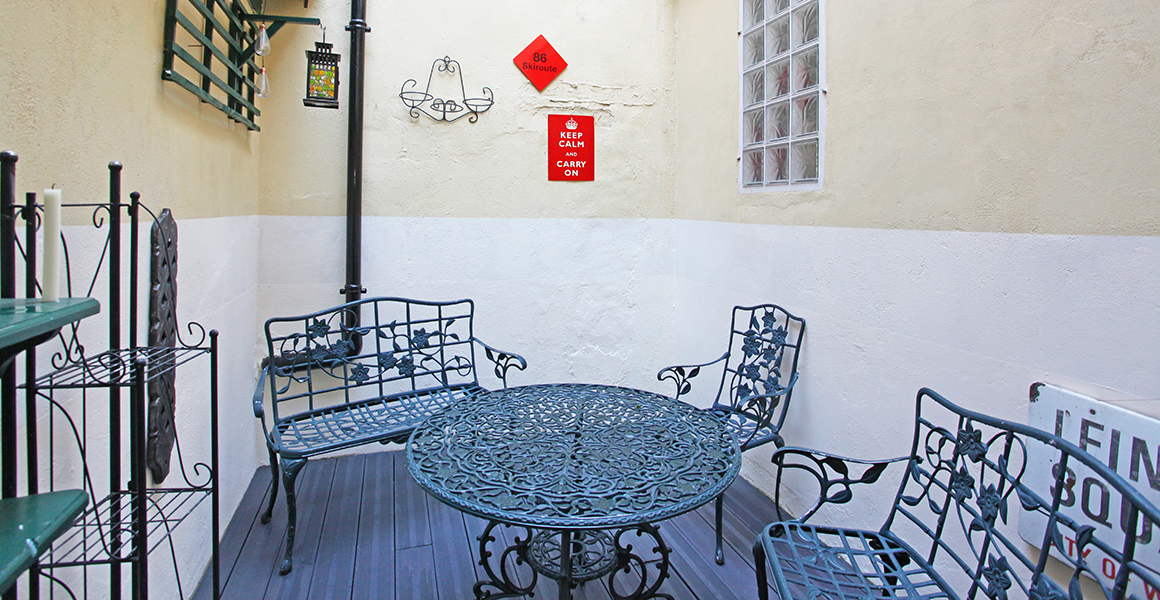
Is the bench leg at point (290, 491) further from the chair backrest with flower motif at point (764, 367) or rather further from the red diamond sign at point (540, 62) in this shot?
the red diamond sign at point (540, 62)

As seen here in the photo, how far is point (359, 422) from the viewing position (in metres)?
2.81

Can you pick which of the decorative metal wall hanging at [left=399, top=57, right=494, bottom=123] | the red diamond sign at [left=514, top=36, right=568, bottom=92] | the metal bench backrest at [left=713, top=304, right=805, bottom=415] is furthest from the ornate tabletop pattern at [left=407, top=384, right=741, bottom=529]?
the red diamond sign at [left=514, top=36, right=568, bottom=92]

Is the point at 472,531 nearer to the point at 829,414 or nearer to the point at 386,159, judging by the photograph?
the point at 829,414

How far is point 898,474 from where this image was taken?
87.7 inches

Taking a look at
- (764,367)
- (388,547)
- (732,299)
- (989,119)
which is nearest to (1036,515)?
(989,119)

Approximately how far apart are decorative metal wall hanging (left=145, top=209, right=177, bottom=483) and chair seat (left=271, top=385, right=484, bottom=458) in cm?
58

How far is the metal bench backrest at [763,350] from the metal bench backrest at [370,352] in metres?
1.27

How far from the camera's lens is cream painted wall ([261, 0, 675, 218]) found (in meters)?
3.38

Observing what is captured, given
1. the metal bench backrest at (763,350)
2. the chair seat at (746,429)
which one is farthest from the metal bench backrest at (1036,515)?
the metal bench backrest at (763,350)

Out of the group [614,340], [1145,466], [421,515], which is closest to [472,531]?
[421,515]

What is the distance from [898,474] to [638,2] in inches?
114

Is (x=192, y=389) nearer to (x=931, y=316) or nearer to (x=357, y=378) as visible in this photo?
(x=357, y=378)

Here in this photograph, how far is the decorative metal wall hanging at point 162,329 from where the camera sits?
1.82 metres

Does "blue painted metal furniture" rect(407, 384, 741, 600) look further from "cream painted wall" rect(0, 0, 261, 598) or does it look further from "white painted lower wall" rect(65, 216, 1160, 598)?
"cream painted wall" rect(0, 0, 261, 598)
